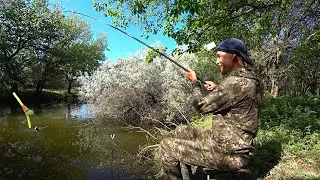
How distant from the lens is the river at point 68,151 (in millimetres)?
11070

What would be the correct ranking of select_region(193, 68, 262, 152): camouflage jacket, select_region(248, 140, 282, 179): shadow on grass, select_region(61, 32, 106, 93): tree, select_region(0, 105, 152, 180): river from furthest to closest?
select_region(61, 32, 106, 93): tree < select_region(0, 105, 152, 180): river < select_region(248, 140, 282, 179): shadow on grass < select_region(193, 68, 262, 152): camouflage jacket

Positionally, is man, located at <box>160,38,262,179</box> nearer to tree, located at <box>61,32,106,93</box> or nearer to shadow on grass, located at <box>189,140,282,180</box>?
shadow on grass, located at <box>189,140,282,180</box>

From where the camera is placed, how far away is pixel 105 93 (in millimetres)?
21969

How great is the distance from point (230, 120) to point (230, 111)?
→ 0.12 meters

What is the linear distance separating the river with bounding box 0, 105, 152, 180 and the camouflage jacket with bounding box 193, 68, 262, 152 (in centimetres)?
634

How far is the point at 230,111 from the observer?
427cm

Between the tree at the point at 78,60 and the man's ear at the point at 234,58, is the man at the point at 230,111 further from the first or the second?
the tree at the point at 78,60

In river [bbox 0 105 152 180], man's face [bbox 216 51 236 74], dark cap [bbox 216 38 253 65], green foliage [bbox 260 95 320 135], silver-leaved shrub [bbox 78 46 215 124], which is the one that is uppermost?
silver-leaved shrub [bbox 78 46 215 124]

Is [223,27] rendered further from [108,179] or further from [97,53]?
[97,53]

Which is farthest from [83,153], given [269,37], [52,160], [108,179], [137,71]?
[269,37]

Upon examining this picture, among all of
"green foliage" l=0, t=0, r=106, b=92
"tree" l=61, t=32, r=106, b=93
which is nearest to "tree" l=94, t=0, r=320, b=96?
"green foliage" l=0, t=0, r=106, b=92

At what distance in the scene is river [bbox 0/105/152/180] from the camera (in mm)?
11070

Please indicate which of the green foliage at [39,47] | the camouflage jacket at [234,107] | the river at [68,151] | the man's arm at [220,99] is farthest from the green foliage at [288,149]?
the green foliage at [39,47]

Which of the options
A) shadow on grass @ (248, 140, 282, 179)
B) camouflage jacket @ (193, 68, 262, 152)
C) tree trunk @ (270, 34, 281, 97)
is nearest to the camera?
camouflage jacket @ (193, 68, 262, 152)
